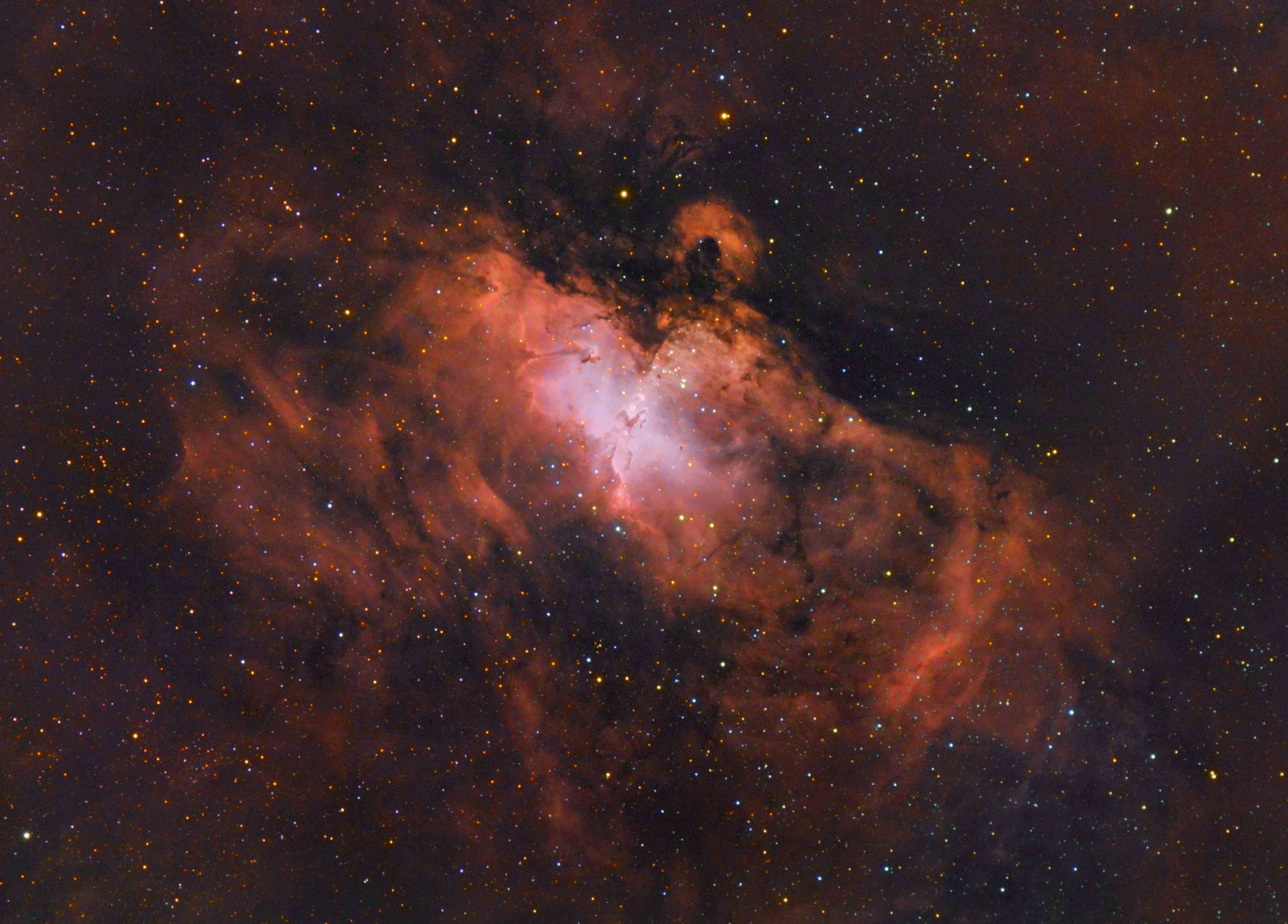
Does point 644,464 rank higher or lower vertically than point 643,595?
higher

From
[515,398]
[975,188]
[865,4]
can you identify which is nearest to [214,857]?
[515,398]

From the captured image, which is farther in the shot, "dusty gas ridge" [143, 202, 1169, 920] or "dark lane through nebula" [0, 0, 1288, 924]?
"dusty gas ridge" [143, 202, 1169, 920]

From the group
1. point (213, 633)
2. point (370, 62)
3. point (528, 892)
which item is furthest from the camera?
point (528, 892)

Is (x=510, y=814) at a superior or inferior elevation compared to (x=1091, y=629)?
inferior

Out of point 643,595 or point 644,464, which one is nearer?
point 644,464

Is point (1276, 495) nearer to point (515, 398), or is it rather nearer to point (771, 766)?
point (771, 766)

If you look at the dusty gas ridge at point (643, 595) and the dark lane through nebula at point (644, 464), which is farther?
the dusty gas ridge at point (643, 595)

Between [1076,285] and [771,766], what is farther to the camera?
[771,766]

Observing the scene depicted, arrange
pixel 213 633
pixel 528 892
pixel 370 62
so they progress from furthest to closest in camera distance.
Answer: pixel 528 892, pixel 213 633, pixel 370 62
